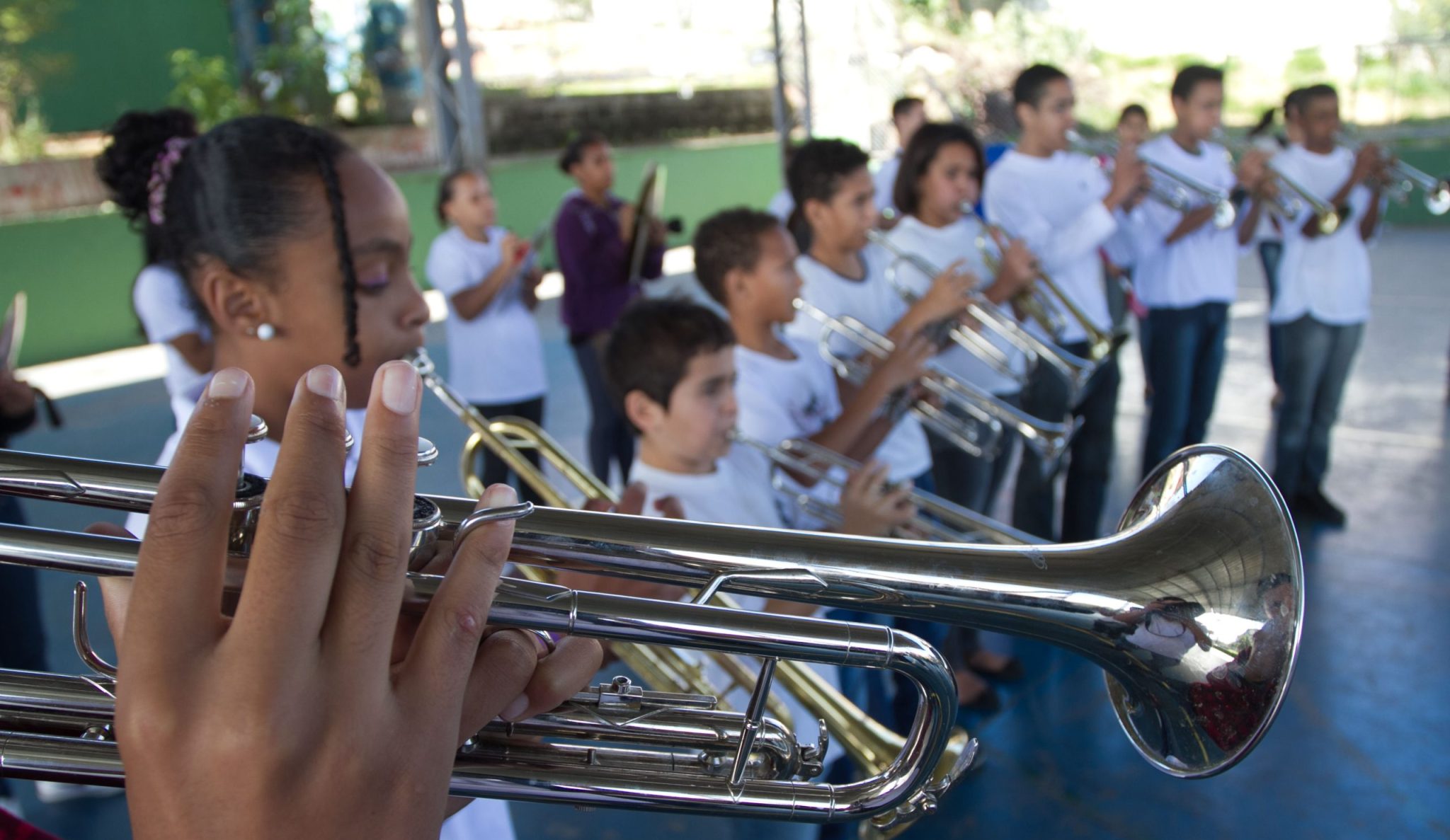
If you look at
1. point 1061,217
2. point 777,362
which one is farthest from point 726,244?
point 1061,217

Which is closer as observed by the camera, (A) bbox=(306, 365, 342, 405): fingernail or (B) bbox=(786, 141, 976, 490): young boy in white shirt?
(A) bbox=(306, 365, 342, 405): fingernail

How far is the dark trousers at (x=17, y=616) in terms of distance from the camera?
84.3 inches

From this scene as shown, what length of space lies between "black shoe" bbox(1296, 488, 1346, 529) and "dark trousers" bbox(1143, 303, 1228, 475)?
0.51m

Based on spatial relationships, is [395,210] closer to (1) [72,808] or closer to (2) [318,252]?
(2) [318,252]

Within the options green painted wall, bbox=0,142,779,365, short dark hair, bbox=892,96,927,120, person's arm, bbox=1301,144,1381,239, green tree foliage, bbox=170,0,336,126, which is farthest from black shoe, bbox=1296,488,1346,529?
green tree foliage, bbox=170,0,336,126

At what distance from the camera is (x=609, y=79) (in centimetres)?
1185

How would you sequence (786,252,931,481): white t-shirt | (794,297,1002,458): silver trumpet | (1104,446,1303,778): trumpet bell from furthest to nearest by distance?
(794,297,1002,458): silver trumpet < (786,252,931,481): white t-shirt < (1104,446,1303,778): trumpet bell

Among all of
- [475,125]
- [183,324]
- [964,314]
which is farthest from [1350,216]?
[475,125]

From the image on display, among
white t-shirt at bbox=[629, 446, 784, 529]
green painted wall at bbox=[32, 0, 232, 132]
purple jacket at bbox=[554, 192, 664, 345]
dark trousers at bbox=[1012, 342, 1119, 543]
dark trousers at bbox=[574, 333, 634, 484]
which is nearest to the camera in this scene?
white t-shirt at bbox=[629, 446, 784, 529]

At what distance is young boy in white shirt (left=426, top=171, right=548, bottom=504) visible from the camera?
3.55 meters

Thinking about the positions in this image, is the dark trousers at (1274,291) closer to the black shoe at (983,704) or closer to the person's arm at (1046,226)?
the person's arm at (1046,226)

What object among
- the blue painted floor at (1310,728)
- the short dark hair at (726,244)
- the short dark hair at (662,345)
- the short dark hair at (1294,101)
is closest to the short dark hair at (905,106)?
the short dark hair at (1294,101)

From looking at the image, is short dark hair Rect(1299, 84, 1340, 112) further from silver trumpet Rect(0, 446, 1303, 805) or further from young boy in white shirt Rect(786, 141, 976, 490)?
silver trumpet Rect(0, 446, 1303, 805)

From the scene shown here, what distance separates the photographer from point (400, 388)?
1.73ft
